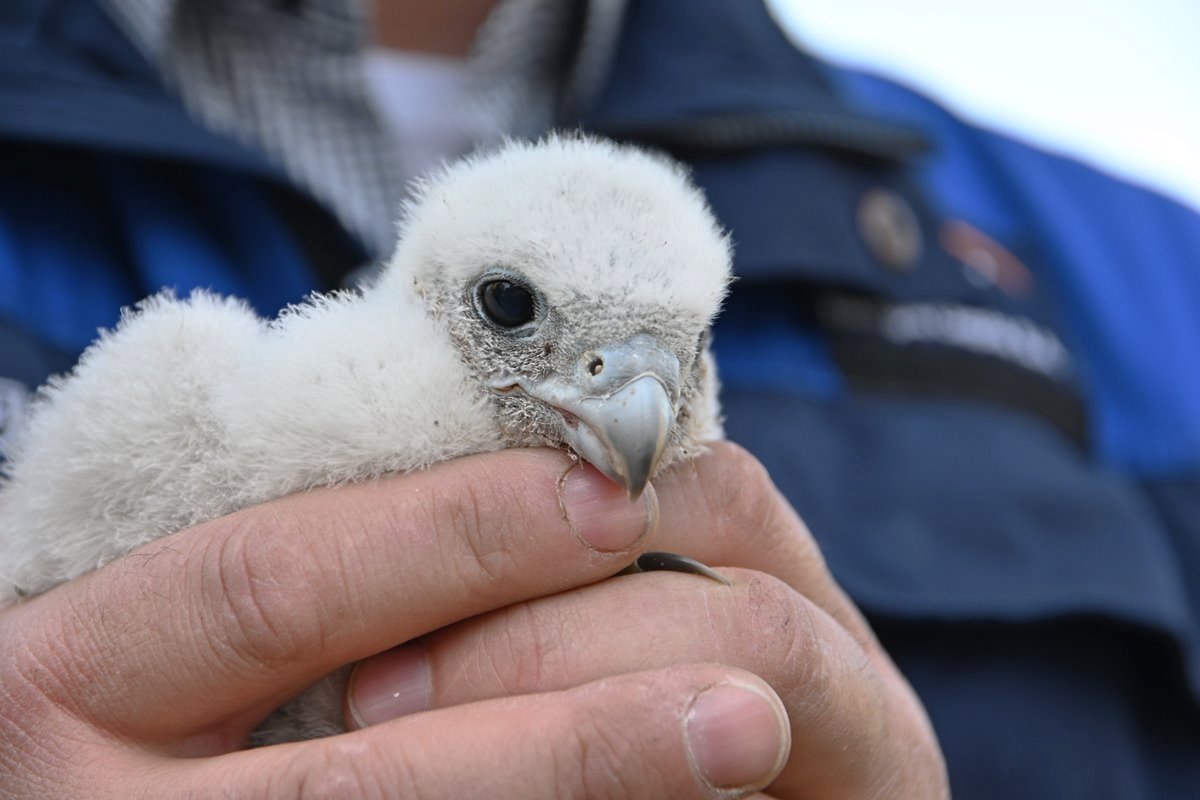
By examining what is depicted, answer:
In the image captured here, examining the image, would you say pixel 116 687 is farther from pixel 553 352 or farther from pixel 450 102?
pixel 450 102

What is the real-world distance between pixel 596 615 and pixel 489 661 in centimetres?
17

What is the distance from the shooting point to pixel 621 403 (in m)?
1.42

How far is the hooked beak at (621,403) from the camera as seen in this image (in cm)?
141

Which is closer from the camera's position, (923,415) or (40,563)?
(40,563)

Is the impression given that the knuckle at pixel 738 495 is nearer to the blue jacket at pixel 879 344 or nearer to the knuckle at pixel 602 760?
the knuckle at pixel 602 760

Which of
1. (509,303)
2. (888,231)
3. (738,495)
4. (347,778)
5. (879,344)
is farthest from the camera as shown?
(888,231)

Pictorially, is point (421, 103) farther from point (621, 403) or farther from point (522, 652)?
point (522, 652)

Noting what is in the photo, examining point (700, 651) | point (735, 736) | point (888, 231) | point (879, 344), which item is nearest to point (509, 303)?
point (700, 651)

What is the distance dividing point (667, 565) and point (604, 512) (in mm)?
212

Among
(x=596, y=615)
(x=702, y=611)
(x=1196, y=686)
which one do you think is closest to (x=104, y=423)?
(x=596, y=615)

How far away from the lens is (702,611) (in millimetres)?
1489

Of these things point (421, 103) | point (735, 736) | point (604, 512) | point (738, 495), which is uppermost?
point (421, 103)

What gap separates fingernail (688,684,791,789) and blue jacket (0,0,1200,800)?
1107 millimetres

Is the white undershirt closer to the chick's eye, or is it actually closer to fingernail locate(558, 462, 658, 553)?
the chick's eye
